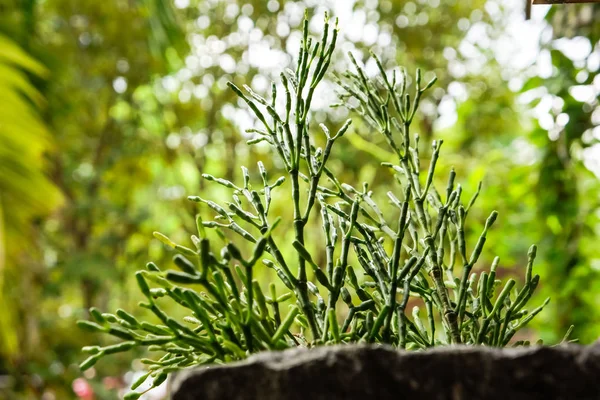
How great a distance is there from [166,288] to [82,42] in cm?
306

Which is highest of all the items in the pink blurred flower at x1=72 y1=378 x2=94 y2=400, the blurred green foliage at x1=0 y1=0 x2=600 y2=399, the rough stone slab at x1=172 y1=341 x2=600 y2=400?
the blurred green foliage at x1=0 y1=0 x2=600 y2=399

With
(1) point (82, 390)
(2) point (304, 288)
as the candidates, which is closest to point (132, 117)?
(1) point (82, 390)

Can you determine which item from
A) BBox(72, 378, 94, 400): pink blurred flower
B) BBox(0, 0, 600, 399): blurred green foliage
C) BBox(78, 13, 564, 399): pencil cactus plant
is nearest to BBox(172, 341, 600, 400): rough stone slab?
BBox(78, 13, 564, 399): pencil cactus plant

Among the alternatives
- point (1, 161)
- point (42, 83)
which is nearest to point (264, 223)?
point (1, 161)

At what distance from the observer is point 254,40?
2.96m

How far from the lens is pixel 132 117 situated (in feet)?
10.8

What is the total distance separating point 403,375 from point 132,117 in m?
3.18

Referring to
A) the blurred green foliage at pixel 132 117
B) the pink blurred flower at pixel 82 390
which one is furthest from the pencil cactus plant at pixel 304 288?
the pink blurred flower at pixel 82 390

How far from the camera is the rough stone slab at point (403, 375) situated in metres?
0.29

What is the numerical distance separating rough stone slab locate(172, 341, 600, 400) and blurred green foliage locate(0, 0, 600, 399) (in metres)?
1.76

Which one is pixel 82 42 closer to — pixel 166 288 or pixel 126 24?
pixel 126 24

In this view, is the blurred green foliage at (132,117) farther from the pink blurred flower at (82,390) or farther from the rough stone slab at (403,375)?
the rough stone slab at (403,375)

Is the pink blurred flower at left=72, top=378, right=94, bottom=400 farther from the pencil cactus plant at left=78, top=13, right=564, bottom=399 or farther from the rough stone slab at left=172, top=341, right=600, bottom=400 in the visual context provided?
the rough stone slab at left=172, top=341, right=600, bottom=400

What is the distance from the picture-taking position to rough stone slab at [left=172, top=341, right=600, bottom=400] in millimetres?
292
